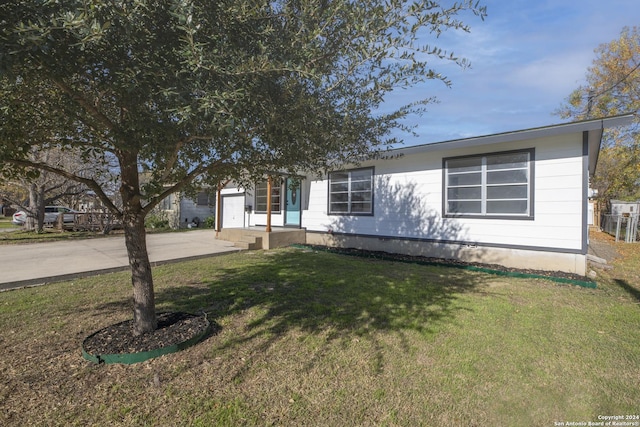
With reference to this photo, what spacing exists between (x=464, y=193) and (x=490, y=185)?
2.09 ft

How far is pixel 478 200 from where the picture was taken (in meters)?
8.16

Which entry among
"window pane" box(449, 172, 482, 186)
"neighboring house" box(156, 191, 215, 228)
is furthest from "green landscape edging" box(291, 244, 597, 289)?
"neighboring house" box(156, 191, 215, 228)

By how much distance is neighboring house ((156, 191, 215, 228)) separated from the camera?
19.5 m

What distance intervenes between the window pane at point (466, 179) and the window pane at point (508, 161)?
1.09 ft

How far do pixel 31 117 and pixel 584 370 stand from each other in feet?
18.0

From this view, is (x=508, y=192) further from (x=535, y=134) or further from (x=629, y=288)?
(x=629, y=288)

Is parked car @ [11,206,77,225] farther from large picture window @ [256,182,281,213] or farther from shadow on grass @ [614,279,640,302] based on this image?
shadow on grass @ [614,279,640,302]

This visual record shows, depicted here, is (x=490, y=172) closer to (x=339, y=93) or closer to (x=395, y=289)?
(x=395, y=289)

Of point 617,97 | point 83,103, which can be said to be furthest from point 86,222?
point 617,97

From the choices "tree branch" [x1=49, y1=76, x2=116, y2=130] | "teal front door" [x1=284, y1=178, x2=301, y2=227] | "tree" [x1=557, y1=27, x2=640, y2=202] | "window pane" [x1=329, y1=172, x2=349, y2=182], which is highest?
"tree" [x1=557, y1=27, x2=640, y2=202]

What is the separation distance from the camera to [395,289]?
569cm

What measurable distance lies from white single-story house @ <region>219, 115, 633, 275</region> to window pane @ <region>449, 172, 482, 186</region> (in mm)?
24

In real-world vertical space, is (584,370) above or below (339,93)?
below

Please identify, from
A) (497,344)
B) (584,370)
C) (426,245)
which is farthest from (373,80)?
(426,245)
